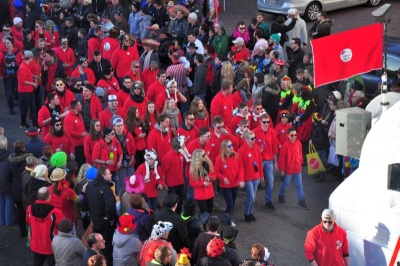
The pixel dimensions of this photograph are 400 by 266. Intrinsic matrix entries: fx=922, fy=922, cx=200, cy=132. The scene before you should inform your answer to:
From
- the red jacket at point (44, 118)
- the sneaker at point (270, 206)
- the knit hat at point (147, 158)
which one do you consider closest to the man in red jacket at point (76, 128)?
the red jacket at point (44, 118)

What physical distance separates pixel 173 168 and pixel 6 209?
2.78 m

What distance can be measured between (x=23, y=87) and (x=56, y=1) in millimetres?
8095

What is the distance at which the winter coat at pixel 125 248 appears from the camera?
12.1m

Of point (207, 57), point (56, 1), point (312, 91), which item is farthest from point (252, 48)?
point (56, 1)

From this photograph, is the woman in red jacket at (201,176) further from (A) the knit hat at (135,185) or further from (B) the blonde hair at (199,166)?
(A) the knit hat at (135,185)

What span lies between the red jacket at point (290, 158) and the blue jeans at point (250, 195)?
63cm

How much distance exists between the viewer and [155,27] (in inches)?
826

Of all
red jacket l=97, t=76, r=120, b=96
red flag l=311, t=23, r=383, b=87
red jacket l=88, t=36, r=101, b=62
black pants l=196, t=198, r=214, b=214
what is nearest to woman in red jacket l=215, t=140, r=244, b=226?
black pants l=196, t=198, r=214, b=214

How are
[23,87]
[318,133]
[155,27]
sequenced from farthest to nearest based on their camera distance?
1. [155,27]
2. [23,87]
3. [318,133]

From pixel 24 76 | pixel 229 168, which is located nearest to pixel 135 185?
pixel 229 168

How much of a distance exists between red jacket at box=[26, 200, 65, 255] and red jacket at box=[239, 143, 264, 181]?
3.36m

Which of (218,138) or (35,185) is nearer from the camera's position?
(35,185)

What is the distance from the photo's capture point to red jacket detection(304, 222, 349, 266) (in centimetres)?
1199

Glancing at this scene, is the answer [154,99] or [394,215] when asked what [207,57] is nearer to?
[154,99]
